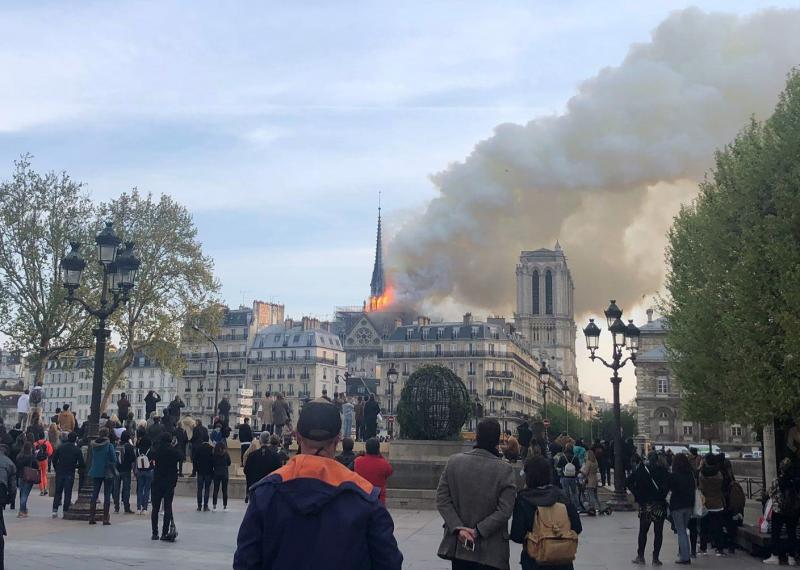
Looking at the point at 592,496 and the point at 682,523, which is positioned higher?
the point at 682,523

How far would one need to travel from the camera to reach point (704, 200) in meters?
30.0

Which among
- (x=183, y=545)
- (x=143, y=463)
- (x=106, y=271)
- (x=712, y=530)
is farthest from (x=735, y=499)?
(x=106, y=271)

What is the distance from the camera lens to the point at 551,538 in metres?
6.77

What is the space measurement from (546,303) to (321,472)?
165 meters

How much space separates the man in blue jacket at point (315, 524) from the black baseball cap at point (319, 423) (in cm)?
15

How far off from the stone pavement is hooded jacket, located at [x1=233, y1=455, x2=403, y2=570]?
7.81 meters

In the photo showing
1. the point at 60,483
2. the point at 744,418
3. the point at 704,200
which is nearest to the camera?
the point at 60,483

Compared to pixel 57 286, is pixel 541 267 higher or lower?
higher

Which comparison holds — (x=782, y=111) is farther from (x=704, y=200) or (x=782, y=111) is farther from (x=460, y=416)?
(x=460, y=416)

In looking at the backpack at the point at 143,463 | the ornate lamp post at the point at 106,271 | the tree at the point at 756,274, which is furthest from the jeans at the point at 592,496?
the ornate lamp post at the point at 106,271

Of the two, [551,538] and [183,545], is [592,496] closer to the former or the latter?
[183,545]

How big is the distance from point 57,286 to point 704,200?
29.7 metres

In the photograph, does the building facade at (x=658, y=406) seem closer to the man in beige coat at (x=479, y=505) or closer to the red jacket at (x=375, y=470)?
the red jacket at (x=375, y=470)

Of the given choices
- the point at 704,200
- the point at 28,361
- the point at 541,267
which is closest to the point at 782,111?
the point at 704,200
